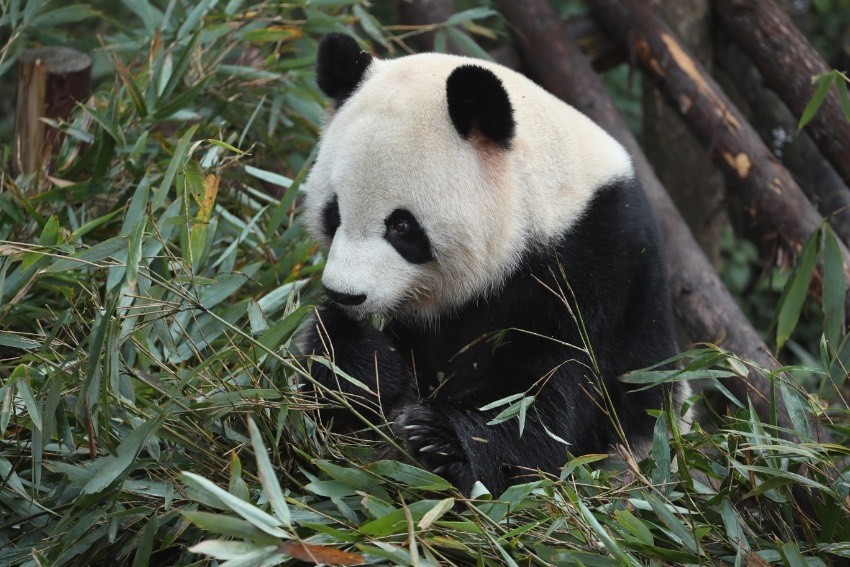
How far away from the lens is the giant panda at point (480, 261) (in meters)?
2.21

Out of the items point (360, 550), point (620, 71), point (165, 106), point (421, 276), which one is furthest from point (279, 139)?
point (620, 71)

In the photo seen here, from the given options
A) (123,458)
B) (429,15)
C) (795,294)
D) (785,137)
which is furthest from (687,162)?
(123,458)

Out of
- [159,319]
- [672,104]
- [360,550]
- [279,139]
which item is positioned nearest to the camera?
[360,550]

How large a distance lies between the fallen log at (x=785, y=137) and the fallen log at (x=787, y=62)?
0.22 m

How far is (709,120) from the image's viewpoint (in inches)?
164

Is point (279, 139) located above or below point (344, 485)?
below

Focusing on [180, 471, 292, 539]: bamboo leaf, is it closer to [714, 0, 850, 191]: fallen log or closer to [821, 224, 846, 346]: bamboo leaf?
[821, 224, 846, 346]: bamboo leaf

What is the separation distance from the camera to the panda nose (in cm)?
216

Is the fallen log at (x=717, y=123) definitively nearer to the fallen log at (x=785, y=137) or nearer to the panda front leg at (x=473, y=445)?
the fallen log at (x=785, y=137)

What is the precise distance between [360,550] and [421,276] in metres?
0.73

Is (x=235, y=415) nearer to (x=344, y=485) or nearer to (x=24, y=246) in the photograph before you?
(x=344, y=485)

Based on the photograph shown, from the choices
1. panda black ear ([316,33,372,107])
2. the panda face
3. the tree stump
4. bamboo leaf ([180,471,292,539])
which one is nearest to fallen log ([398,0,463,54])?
the tree stump

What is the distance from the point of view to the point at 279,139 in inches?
154

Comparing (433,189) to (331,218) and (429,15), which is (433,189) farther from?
(429,15)
